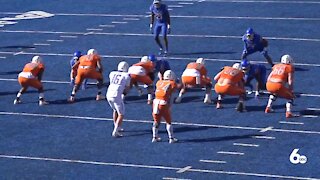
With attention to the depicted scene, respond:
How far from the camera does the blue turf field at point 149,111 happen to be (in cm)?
2239

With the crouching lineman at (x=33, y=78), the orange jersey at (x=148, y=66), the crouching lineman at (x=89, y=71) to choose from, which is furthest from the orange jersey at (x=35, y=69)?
the orange jersey at (x=148, y=66)

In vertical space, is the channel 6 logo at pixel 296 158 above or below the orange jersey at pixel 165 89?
below

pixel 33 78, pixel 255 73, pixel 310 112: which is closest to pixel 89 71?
pixel 33 78

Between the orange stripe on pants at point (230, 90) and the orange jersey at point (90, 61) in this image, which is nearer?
the orange stripe on pants at point (230, 90)

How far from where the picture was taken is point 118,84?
24328mm

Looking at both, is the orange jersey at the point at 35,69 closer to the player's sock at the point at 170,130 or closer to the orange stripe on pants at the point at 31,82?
the orange stripe on pants at the point at 31,82

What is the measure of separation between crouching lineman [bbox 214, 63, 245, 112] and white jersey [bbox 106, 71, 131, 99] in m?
2.70

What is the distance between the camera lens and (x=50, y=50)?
33812 millimetres

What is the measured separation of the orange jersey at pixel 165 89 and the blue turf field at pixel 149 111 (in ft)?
3.80

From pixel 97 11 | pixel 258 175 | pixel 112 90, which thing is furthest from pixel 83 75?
pixel 97 11

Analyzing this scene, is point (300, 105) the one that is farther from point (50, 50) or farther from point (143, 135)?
point (50, 50)

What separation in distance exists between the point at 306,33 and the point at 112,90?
39.1 ft

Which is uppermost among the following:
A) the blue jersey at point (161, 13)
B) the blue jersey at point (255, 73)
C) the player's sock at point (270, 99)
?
the blue jersey at point (161, 13)

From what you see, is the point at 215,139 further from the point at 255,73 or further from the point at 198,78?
the point at 255,73
